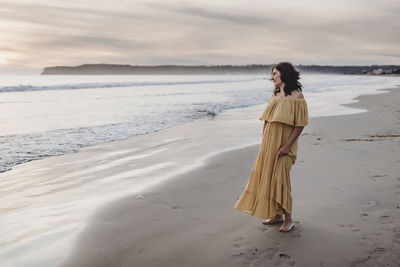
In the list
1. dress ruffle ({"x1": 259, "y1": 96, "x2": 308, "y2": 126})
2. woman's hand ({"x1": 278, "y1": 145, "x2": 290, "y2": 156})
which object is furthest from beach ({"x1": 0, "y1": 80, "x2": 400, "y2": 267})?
dress ruffle ({"x1": 259, "y1": 96, "x2": 308, "y2": 126})

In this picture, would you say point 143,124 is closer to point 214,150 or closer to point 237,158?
point 214,150

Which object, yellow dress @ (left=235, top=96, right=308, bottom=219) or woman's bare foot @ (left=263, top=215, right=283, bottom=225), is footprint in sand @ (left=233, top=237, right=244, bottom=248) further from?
woman's bare foot @ (left=263, top=215, right=283, bottom=225)

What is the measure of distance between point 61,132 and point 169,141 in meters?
4.15

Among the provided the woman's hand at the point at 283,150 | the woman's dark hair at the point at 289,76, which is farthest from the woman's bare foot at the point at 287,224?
Answer: the woman's dark hair at the point at 289,76

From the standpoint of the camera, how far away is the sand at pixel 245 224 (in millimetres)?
3338

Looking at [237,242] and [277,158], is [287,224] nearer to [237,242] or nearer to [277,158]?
[237,242]

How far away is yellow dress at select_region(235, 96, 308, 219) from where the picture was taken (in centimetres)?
369

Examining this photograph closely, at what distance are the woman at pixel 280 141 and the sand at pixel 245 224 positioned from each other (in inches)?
14.3

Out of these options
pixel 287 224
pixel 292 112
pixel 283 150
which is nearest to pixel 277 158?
pixel 283 150

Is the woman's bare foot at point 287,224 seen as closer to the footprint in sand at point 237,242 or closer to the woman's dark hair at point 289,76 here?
the footprint in sand at point 237,242

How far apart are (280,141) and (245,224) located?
1098mm

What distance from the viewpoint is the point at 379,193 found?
193 inches

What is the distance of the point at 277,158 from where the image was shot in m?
3.76

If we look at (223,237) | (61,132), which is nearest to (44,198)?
(223,237)
